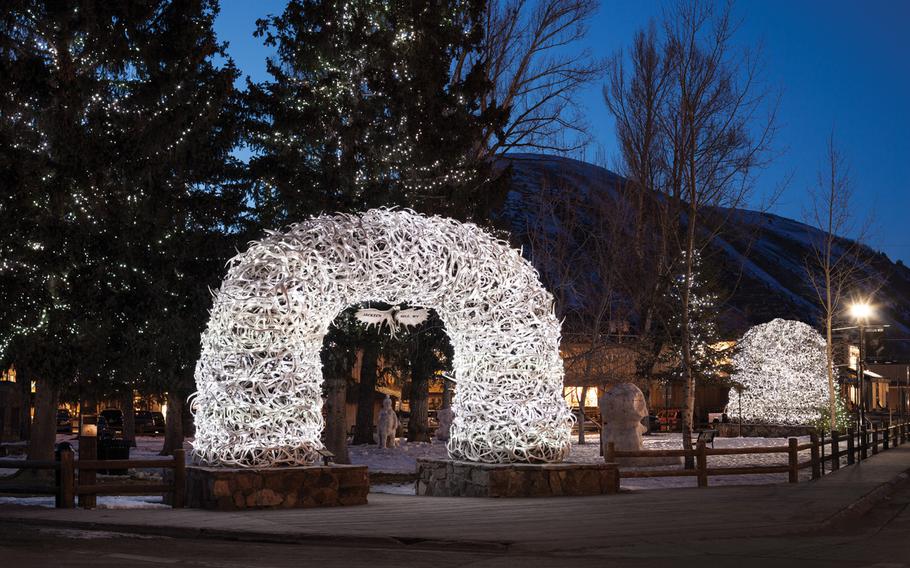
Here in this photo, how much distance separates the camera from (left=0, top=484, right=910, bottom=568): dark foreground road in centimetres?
927

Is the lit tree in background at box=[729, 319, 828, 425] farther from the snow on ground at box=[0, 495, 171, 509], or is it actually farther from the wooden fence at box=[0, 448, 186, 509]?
the wooden fence at box=[0, 448, 186, 509]

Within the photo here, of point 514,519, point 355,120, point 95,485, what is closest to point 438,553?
point 514,519

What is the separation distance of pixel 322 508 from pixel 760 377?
96.9 feet

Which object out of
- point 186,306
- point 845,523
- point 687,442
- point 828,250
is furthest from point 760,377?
point 845,523

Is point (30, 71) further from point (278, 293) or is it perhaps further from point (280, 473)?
point (280, 473)

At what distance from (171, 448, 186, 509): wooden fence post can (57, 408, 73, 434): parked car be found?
33528mm

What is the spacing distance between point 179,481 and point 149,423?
34.7 m

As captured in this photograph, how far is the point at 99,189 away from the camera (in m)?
20.5

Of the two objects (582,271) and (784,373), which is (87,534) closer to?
(582,271)

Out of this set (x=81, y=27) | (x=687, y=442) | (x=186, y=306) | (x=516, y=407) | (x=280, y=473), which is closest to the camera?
(x=280, y=473)

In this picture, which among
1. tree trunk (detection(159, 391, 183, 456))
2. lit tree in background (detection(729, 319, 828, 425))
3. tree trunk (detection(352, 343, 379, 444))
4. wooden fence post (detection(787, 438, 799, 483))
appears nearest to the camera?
wooden fence post (detection(787, 438, 799, 483))

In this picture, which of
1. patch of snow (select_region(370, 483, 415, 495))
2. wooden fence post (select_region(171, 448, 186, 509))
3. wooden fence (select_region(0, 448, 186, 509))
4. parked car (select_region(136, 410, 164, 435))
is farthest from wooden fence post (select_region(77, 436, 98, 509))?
parked car (select_region(136, 410, 164, 435))

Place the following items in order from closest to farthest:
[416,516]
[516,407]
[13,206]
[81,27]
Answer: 1. [416,516]
2. [516,407]
3. [13,206]
4. [81,27]

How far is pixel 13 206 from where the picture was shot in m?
18.7
